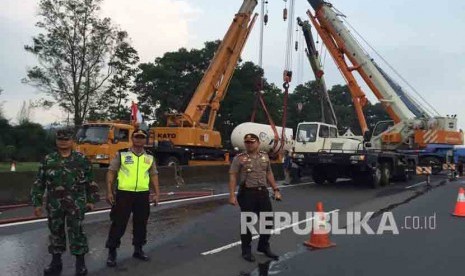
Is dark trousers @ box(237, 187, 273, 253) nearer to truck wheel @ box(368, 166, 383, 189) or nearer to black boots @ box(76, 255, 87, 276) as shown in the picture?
black boots @ box(76, 255, 87, 276)

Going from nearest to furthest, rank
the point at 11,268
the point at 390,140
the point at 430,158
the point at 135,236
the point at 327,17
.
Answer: the point at 11,268 → the point at 135,236 → the point at 390,140 → the point at 327,17 → the point at 430,158

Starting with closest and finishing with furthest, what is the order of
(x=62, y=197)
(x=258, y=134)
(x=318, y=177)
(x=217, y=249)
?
(x=62, y=197) → (x=217, y=249) → (x=318, y=177) → (x=258, y=134)

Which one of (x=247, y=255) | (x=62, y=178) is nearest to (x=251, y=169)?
(x=247, y=255)

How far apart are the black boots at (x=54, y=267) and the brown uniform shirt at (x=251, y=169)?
2.51 meters

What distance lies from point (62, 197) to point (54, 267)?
845 millimetres

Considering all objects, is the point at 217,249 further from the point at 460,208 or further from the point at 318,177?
the point at 318,177

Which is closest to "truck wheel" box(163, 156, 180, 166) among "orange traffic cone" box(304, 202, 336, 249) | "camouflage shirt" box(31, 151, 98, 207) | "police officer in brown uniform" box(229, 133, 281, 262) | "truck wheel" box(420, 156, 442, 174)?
"truck wheel" box(420, 156, 442, 174)

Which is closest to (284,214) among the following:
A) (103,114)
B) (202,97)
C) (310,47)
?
(202,97)

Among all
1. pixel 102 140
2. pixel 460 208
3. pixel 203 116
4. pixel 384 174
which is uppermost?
pixel 203 116

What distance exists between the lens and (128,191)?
22.4 feet

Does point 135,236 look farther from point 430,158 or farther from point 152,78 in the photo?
point 152,78

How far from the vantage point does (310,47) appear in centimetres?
3006

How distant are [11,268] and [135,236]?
5.05ft

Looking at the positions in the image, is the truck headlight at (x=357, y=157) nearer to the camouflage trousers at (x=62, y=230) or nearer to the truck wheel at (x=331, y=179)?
the truck wheel at (x=331, y=179)
